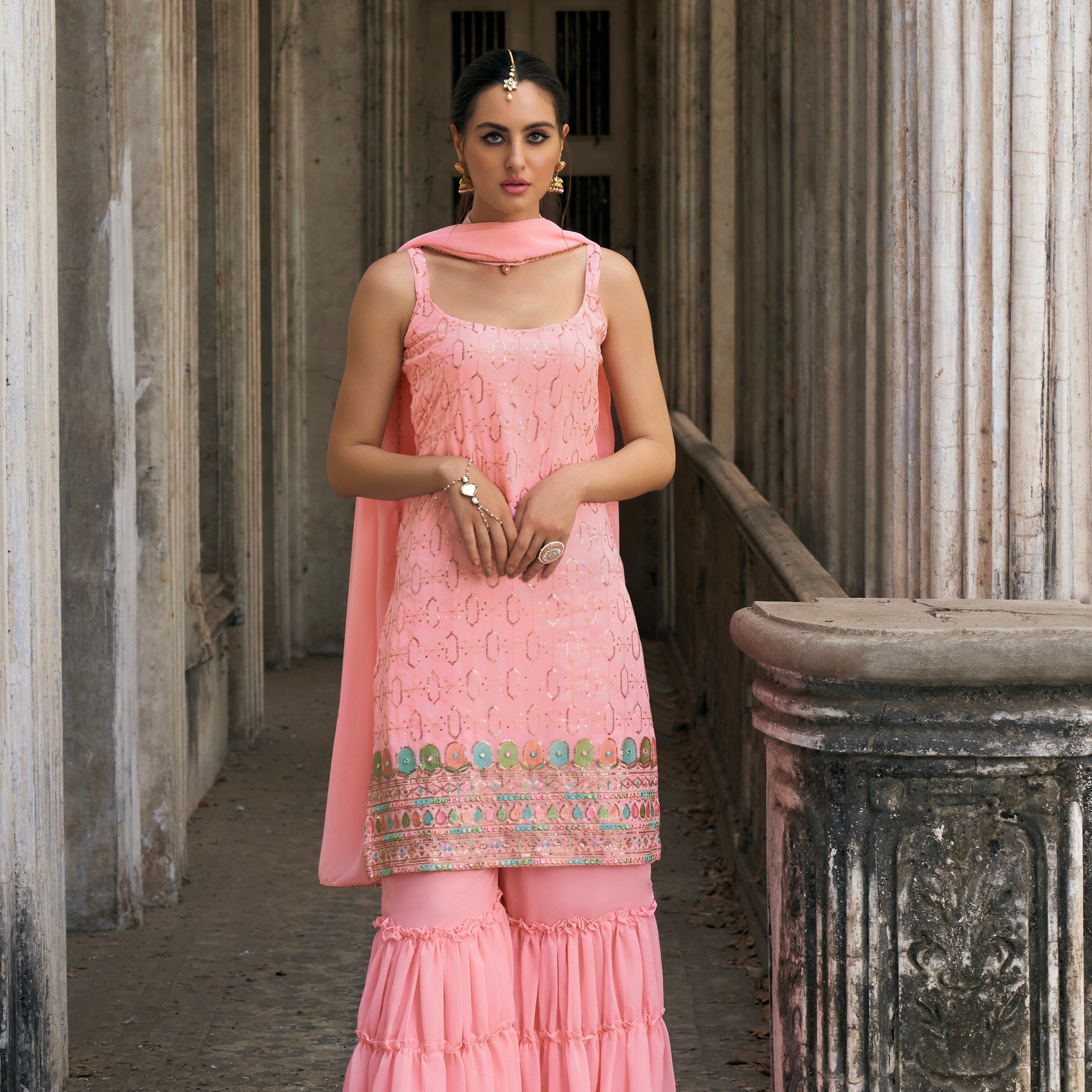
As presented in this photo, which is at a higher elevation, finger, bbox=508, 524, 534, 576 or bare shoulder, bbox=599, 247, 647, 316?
bare shoulder, bbox=599, 247, 647, 316

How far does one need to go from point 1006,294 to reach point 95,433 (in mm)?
2560

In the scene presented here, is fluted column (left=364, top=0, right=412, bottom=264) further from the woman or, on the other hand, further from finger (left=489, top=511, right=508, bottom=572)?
finger (left=489, top=511, right=508, bottom=572)

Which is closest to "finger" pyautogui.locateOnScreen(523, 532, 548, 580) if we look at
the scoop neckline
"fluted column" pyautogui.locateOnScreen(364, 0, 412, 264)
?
the scoop neckline

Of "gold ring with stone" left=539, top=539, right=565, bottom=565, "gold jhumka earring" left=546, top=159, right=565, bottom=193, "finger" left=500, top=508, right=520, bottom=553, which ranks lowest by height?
"gold ring with stone" left=539, top=539, right=565, bottom=565

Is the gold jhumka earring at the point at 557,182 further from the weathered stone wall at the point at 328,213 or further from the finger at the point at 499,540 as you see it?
the weathered stone wall at the point at 328,213

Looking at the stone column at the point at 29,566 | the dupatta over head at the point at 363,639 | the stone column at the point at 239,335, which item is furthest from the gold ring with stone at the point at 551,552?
the stone column at the point at 239,335

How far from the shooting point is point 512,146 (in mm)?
2363

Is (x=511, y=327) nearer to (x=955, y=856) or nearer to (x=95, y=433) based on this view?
(x=955, y=856)

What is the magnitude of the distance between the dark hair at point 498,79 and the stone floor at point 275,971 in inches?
83.4

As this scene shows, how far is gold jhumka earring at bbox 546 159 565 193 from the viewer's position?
2461 mm

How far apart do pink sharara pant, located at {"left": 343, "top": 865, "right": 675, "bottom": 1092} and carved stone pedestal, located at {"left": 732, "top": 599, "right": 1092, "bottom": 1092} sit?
57 cm

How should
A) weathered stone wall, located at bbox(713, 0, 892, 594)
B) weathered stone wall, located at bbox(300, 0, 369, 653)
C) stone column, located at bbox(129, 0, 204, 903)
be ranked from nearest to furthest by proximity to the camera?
weathered stone wall, located at bbox(713, 0, 892, 594) → stone column, located at bbox(129, 0, 204, 903) → weathered stone wall, located at bbox(300, 0, 369, 653)

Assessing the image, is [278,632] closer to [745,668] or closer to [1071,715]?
[745,668]

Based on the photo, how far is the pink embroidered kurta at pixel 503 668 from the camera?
2.35 meters
